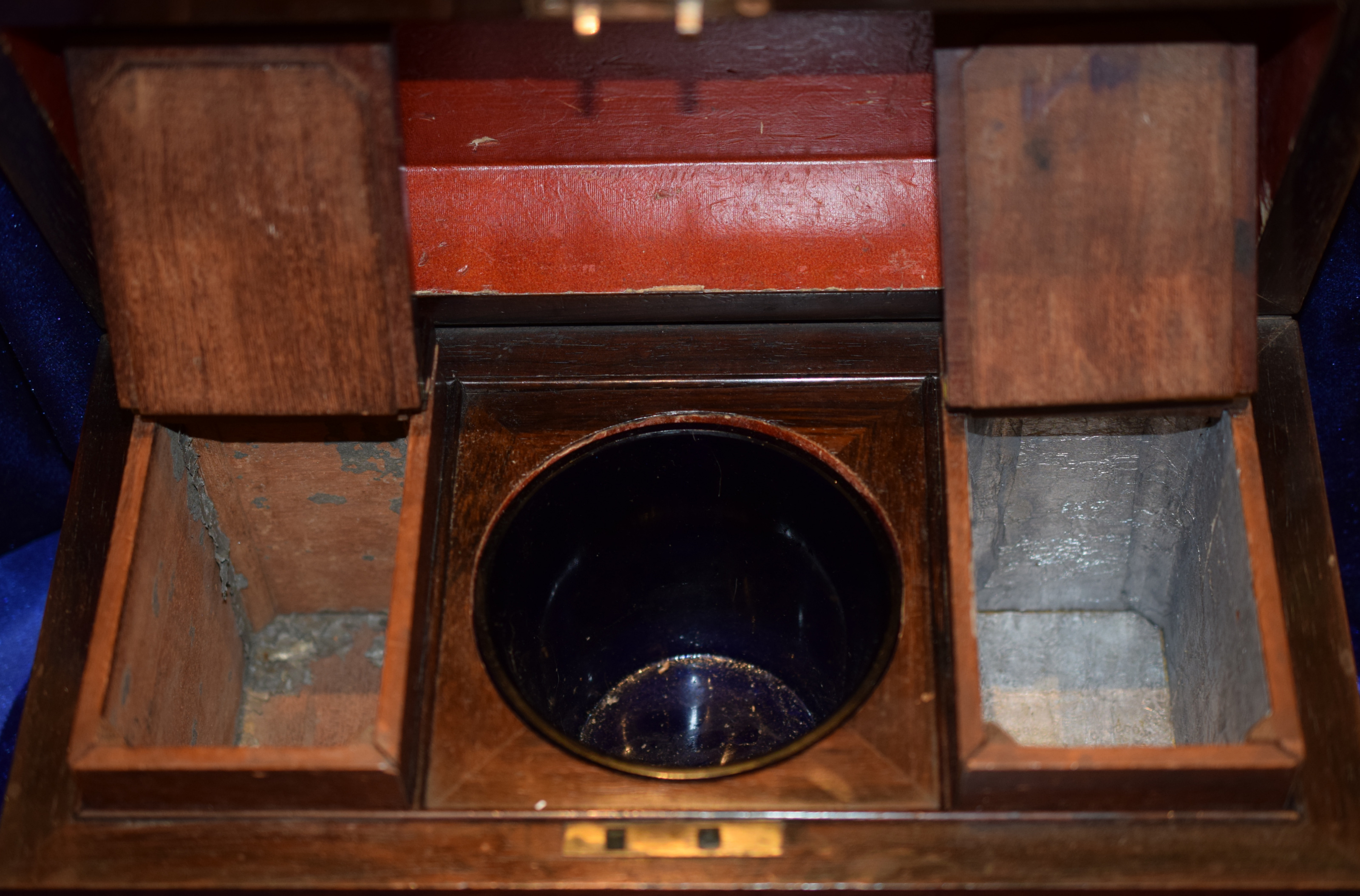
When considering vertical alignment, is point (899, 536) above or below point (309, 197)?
below

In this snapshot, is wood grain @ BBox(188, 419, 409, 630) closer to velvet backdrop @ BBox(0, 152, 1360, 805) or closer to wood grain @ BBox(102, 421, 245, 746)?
wood grain @ BBox(102, 421, 245, 746)

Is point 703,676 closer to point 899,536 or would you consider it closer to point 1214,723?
point 899,536

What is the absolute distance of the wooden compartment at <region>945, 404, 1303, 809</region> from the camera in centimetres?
103

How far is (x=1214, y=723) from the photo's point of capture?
126 centimetres

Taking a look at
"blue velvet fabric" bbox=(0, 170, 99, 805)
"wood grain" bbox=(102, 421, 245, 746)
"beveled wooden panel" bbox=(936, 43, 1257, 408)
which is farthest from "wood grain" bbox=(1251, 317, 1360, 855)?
"blue velvet fabric" bbox=(0, 170, 99, 805)

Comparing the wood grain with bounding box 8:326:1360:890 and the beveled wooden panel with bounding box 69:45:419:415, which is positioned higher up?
the beveled wooden panel with bounding box 69:45:419:415

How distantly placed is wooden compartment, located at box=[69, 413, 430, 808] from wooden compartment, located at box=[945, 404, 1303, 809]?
1.67 ft

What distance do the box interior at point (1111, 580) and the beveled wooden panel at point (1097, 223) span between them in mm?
86

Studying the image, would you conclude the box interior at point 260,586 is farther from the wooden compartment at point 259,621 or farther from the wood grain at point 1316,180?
the wood grain at point 1316,180

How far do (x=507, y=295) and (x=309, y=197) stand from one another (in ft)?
0.80

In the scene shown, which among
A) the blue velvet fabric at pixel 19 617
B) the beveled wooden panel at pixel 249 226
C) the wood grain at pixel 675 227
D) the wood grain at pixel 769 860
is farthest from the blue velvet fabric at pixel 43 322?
the wood grain at pixel 769 860

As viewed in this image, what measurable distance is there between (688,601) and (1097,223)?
0.69 m

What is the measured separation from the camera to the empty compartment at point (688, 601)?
1246mm

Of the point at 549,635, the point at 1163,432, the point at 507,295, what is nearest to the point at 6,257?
the point at 507,295
